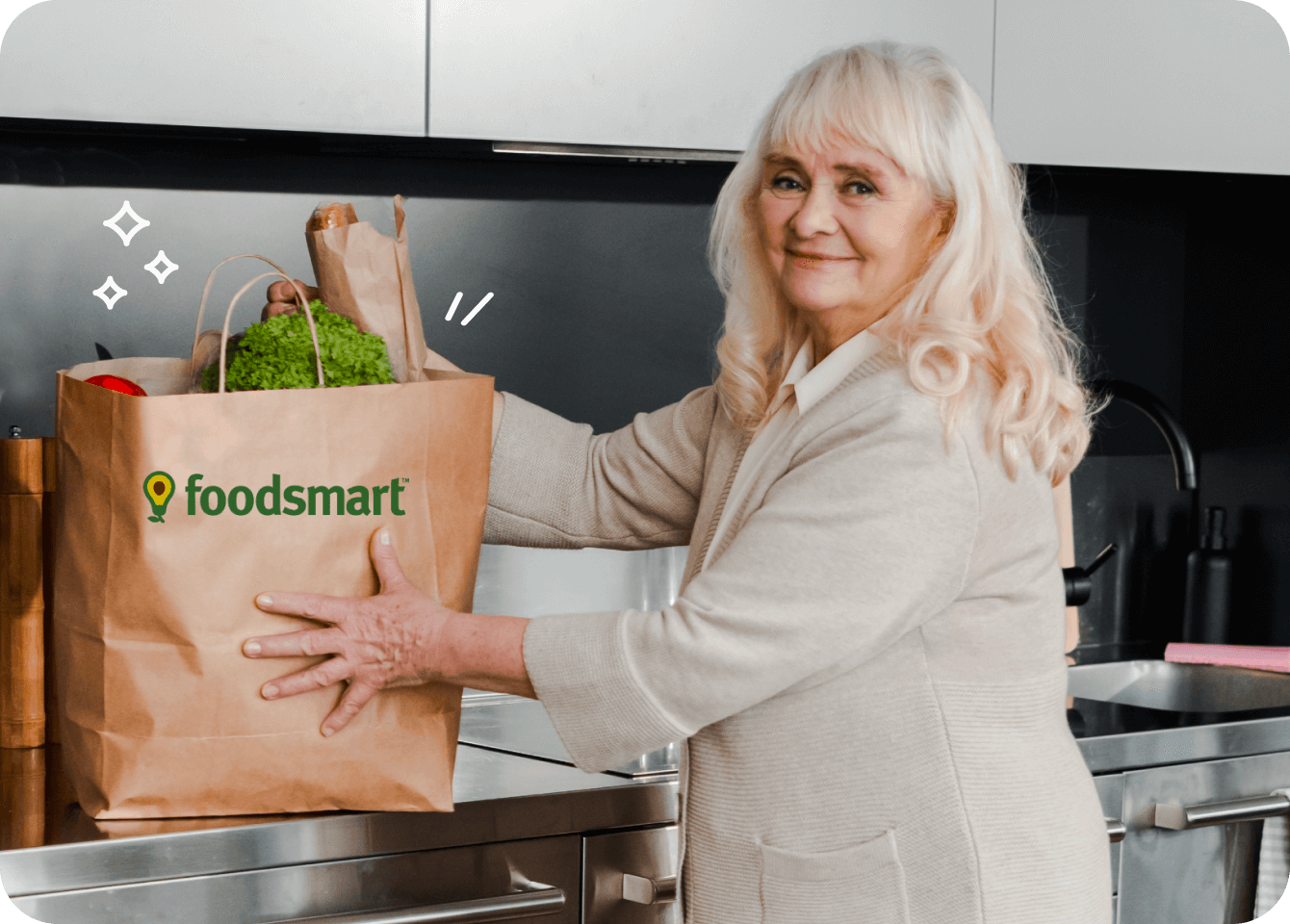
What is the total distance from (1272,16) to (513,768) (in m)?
1.46

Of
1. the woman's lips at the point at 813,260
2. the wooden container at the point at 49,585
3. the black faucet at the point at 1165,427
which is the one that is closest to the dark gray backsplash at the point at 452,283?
the wooden container at the point at 49,585

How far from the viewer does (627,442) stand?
132 centimetres

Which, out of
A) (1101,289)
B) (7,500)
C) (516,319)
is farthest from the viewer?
(1101,289)

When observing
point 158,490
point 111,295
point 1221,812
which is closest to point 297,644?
point 158,490

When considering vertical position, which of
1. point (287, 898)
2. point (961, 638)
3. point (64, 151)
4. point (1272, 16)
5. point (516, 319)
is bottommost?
point (287, 898)

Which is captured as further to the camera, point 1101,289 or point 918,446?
point 1101,289

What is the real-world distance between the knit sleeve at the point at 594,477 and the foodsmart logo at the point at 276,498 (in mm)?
263

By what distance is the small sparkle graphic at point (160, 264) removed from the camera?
1.62 meters

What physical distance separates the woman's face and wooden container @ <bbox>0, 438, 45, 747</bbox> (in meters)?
0.82

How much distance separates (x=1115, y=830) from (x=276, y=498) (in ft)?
3.32

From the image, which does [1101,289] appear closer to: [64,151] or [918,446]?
[918,446]

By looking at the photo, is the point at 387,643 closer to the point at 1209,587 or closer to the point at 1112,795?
the point at 1112,795

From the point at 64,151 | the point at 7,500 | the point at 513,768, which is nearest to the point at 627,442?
the point at 513,768

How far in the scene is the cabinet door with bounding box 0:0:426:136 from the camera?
1329mm
